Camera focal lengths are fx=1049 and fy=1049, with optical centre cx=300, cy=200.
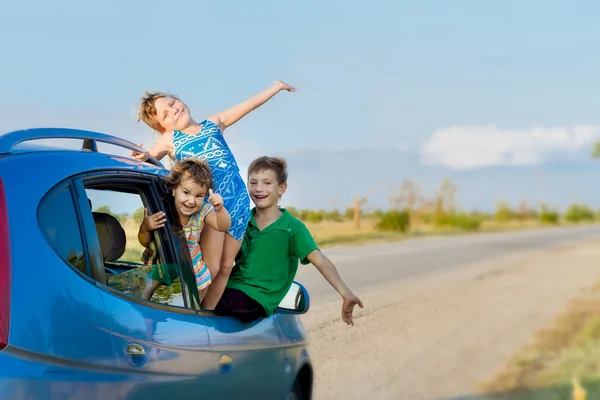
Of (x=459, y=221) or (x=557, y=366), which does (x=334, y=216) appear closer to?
(x=459, y=221)

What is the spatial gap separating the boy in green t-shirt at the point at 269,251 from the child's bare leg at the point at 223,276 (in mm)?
82

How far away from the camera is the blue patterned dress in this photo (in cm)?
508

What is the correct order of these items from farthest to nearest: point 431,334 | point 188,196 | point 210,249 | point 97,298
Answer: point 431,334
point 210,249
point 188,196
point 97,298

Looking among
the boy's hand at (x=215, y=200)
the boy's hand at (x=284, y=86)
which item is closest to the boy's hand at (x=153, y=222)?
the boy's hand at (x=215, y=200)

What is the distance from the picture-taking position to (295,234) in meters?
5.29

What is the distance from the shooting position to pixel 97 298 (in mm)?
3498

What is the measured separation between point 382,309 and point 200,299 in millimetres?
12043

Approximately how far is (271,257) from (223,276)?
47 cm

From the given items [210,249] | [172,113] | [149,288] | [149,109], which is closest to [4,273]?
[149,288]

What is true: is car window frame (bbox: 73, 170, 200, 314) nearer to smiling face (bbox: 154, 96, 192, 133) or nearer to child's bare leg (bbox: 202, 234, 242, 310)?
child's bare leg (bbox: 202, 234, 242, 310)

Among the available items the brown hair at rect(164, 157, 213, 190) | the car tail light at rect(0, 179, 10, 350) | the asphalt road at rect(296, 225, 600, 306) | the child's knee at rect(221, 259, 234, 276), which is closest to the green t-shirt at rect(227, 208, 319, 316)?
the child's knee at rect(221, 259, 234, 276)

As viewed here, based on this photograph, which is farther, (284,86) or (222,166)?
(284,86)

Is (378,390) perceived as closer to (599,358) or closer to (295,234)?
(295,234)

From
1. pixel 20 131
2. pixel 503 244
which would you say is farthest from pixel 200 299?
pixel 503 244
